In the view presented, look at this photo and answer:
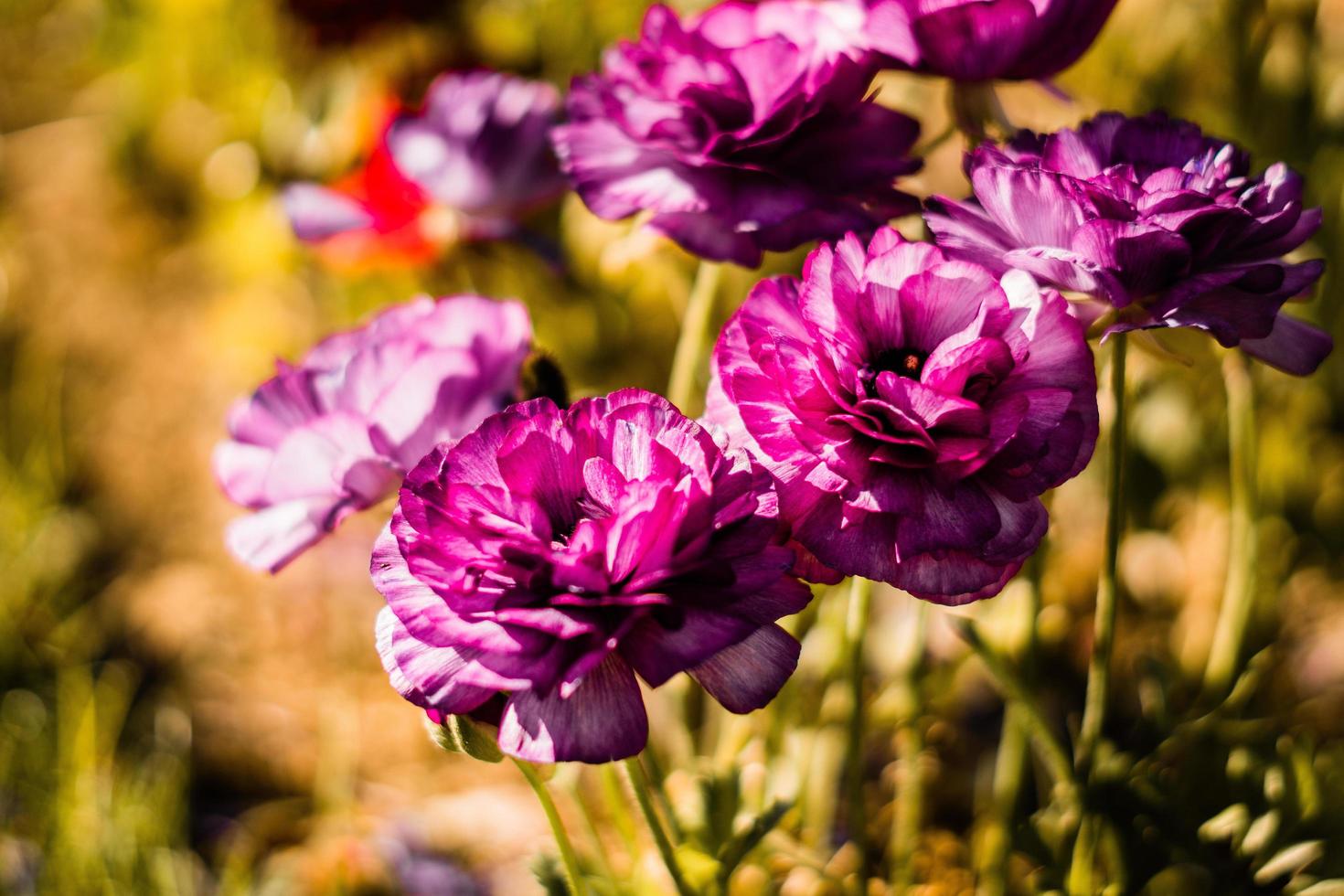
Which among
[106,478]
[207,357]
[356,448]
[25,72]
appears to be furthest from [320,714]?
[25,72]

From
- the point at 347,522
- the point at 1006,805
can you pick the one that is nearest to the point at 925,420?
the point at 1006,805

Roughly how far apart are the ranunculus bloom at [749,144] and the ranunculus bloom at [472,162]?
21 cm

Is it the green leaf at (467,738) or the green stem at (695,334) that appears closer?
the green leaf at (467,738)

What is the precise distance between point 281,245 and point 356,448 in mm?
1056

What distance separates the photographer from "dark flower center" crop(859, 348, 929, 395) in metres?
0.43

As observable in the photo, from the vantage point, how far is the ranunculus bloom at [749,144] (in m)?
0.49

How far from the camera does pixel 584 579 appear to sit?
365mm

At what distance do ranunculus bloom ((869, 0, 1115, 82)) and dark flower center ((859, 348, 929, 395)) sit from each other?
15cm

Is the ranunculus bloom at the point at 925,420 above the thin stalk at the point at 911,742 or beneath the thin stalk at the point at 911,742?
above

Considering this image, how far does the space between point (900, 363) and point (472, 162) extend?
0.46m

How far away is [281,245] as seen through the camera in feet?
4.74

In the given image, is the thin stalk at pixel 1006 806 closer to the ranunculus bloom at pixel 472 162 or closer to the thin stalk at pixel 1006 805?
the thin stalk at pixel 1006 805

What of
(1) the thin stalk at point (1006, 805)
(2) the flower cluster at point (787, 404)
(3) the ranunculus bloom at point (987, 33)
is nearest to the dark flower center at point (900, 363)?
(2) the flower cluster at point (787, 404)

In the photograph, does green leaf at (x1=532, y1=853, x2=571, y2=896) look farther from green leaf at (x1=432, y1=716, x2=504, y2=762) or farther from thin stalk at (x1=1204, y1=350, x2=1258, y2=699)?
thin stalk at (x1=1204, y1=350, x2=1258, y2=699)
